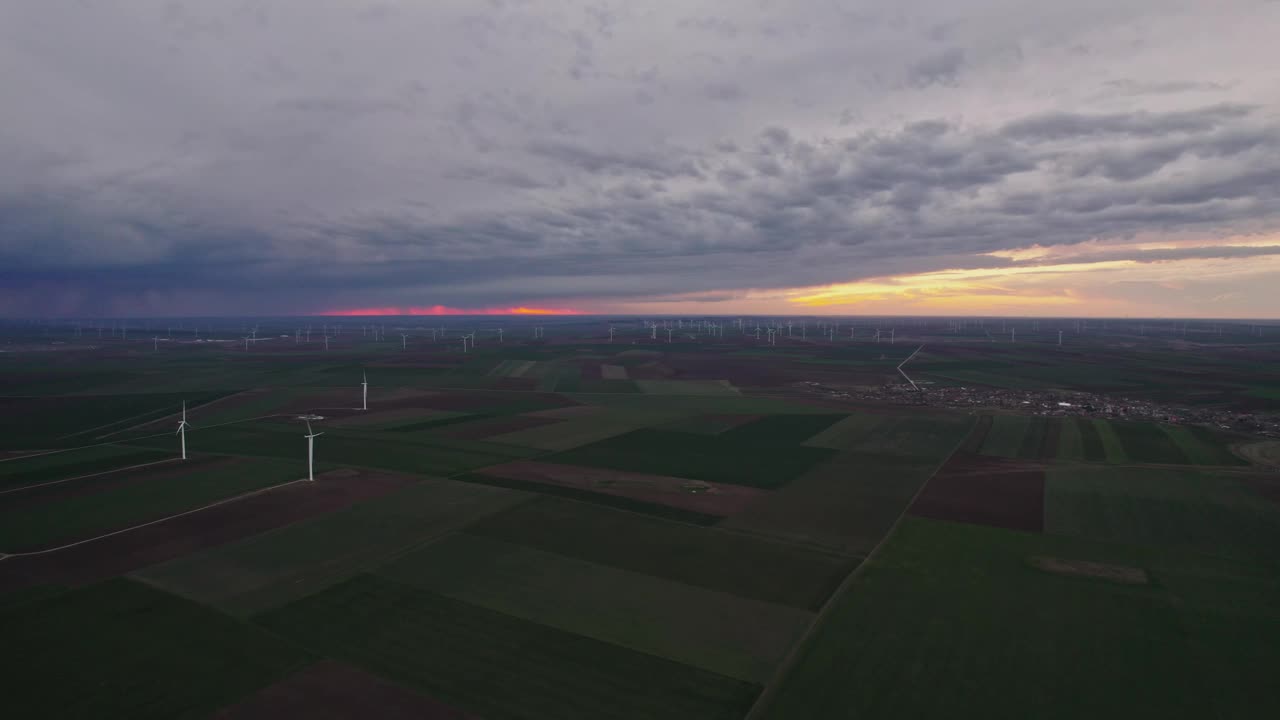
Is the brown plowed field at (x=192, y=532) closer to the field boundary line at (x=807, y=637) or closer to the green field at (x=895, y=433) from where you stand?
the field boundary line at (x=807, y=637)

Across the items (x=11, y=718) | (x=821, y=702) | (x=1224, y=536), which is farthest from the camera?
(x=1224, y=536)

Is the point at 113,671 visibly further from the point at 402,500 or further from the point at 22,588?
the point at 402,500

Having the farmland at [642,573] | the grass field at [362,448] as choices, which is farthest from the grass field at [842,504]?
the grass field at [362,448]

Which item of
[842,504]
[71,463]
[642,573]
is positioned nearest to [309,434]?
[71,463]

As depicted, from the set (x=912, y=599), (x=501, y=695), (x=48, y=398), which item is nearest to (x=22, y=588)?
(x=501, y=695)

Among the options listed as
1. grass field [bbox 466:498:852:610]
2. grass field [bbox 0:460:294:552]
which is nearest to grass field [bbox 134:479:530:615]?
grass field [bbox 466:498:852:610]

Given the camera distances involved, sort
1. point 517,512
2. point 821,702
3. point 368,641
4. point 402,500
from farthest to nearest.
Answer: point 402,500, point 517,512, point 368,641, point 821,702
